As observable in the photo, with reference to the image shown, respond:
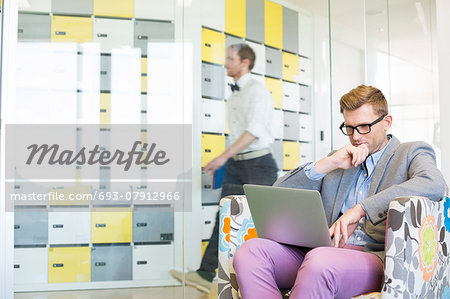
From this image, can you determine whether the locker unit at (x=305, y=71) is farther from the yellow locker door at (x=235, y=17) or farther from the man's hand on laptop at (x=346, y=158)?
the man's hand on laptop at (x=346, y=158)

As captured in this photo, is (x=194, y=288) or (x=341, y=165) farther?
(x=194, y=288)

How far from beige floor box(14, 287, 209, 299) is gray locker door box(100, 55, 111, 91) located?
1.10 meters

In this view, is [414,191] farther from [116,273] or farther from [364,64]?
[364,64]

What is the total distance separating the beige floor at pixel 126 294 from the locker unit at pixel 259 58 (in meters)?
1.35

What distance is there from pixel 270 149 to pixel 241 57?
0.58 metres

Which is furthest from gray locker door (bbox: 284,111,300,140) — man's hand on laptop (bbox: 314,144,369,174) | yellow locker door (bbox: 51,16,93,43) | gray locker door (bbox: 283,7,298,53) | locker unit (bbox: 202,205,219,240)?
man's hand on laptop (bbox: 314,144,369,174)

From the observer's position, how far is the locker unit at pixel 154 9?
3.02 meters

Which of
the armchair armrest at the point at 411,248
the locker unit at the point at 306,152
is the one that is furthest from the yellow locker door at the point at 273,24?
the armchair armrest at the point at 411,248

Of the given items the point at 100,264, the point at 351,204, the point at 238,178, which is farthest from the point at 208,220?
the point at 351,204

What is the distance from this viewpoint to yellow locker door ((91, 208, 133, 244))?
9.53 ft

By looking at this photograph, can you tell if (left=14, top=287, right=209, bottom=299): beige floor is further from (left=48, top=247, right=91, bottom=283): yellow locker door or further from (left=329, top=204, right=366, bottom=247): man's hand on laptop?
(left=329, top=204, right=366, bottom=247): man's hand on laptop

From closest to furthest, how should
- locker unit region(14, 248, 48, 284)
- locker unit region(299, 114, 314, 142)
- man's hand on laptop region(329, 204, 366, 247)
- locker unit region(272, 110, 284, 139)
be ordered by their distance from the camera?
man's hand on laptop region(329, 204, 366, 247) < locker unit region(14, 248, 48, 284) < locker unit region(272, 110, 284, 139) < locker unit region(299, 114, 314, 142)

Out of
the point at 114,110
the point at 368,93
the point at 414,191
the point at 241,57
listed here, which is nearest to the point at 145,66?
the point at 114,110

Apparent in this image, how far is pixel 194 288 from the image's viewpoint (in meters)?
3.02
